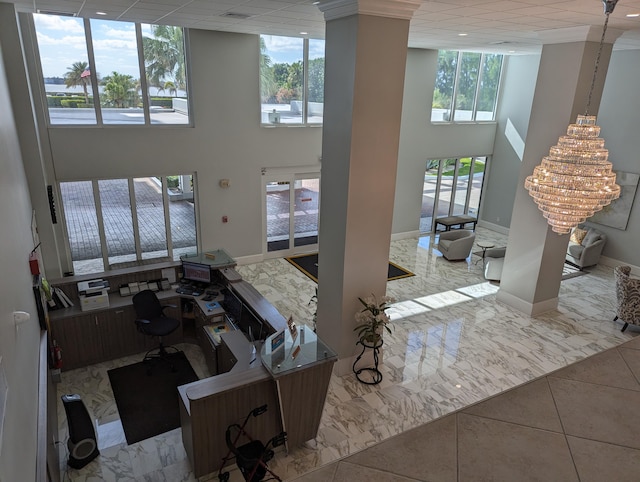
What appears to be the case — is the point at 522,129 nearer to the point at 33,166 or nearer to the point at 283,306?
the point at 283,306

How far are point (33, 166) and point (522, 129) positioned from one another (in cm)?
1121

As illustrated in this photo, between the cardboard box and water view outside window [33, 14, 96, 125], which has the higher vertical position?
water view outside window [33, 14, 96, 125]

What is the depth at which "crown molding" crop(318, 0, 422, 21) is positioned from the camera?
4.55m

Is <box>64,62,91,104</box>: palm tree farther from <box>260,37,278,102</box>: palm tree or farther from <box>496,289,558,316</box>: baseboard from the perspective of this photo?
<box>496,289,558,316</box>: baseboard

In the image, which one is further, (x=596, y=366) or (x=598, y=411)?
(x=596, y=366)

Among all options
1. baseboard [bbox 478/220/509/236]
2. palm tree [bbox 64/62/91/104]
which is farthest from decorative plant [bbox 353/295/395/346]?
baseboard [bbox 478/220/509/236]

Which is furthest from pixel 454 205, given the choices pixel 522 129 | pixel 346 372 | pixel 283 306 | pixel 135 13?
pixel 135 13

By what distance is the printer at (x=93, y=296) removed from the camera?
6066 millimetres

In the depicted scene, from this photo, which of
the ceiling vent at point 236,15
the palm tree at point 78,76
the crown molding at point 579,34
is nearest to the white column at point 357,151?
the ceiling vent at point 236,15

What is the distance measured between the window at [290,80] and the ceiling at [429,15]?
59.0 inches

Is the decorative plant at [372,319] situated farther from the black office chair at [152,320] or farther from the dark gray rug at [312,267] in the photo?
the dark gray rug at [312,267]

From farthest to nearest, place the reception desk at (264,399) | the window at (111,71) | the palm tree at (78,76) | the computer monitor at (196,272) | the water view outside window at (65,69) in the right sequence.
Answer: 1. the palm tree at (78,76)
2. the window at (111,71)
3. the water view outside window at (65,69)
4. the computer monitor at (196,272)
5. the reception desk at (264,399)

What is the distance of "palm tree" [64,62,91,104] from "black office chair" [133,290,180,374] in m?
3.92

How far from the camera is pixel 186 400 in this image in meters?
4.15
